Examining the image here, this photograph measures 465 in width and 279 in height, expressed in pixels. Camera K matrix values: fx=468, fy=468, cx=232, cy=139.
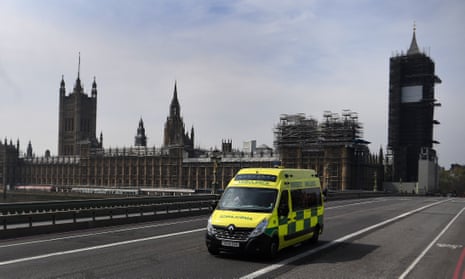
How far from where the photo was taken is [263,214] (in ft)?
39.5

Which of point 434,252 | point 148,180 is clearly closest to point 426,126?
point 148,180

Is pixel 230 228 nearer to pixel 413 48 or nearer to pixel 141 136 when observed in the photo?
pixel 413 48

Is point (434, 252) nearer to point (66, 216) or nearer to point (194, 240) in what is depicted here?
point (194, 240)

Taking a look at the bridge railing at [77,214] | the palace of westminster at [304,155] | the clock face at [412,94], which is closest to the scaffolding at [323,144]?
the palace of westminster at [304,155]

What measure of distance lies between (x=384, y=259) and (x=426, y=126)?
3745 inches

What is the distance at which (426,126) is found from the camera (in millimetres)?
100375

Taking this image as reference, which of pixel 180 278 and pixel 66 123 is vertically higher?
pixel 66 123

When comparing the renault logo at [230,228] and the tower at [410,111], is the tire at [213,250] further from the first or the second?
the tower at [410,111]

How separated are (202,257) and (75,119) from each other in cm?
16487

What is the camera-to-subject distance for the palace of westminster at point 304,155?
95.2m

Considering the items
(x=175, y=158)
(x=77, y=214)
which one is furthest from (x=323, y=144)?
(x=77, y=214)

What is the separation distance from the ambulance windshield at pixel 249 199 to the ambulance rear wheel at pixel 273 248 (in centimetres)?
80

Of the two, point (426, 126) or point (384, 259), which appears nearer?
point (384, 259)

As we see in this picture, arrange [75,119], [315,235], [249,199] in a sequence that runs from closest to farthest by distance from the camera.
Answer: [249,199], [315,235], [75,119]
